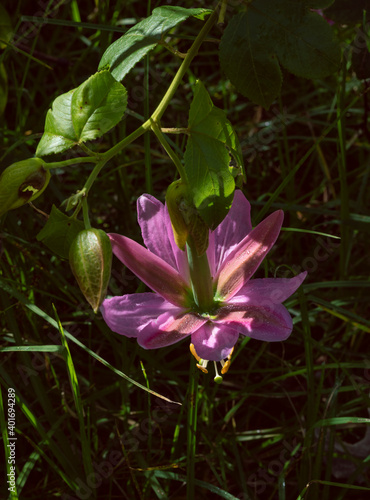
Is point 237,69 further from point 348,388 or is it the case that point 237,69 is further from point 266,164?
point 266,164

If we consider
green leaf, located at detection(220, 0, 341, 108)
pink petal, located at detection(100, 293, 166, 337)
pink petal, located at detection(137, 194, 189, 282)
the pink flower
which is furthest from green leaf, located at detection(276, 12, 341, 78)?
pink petal, located at detection(100, 293, 166, 337)

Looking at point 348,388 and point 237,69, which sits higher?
point 237,69

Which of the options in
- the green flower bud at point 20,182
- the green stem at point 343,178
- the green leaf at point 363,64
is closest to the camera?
the green flower bud at point 20,182

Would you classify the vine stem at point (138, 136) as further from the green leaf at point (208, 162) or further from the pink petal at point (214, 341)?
the pink petal at point (214, 341)

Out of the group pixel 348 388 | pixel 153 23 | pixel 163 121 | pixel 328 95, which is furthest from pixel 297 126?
pixel 153 23

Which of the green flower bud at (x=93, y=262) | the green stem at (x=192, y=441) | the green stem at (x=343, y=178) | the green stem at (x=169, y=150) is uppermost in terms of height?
the green stem at (x=169, y=150)

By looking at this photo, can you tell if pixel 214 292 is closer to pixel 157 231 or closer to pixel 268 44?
pixel 157 231

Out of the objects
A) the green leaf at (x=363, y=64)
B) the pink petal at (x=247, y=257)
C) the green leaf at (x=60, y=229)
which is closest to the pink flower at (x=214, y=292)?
the pink petal at (x=247, y=257)
